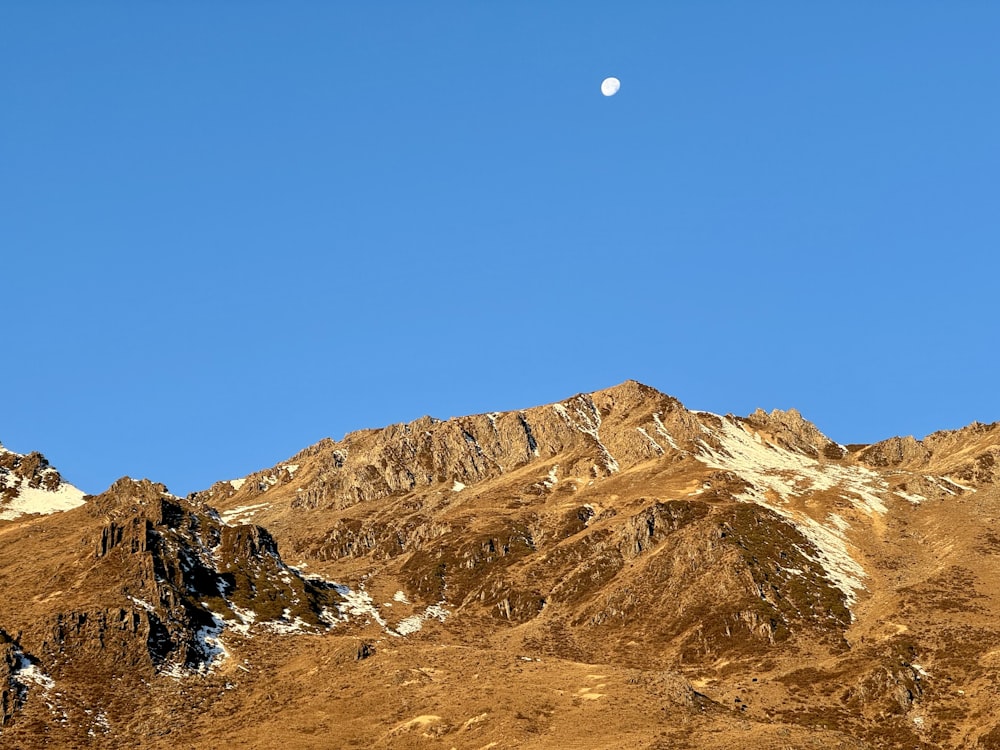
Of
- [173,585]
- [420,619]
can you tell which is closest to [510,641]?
[420,619]

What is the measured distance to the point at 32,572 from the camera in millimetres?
150875

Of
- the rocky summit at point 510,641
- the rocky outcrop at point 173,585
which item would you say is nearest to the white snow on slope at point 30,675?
the rocky summit at point 510,641

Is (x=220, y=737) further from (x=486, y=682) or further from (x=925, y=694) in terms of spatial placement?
(x=925, y=694)

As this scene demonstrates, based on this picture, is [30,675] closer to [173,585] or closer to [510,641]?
[173,585]

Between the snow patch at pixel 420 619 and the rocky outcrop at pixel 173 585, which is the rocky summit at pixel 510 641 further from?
the snow patch at pixel 420 619

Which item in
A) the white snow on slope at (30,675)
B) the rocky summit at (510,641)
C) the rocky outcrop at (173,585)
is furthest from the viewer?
the rocky outcrop at (173,585)

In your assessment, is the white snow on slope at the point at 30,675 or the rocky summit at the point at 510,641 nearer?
the rocky summit at the point at 510,641

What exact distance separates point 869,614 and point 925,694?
1455 inches

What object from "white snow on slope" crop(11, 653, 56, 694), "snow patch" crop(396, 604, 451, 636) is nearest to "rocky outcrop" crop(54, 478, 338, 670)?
"white snow on slope" crop(11, 653, 56, 694)

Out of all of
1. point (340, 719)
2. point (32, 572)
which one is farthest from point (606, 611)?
point (32, 572)

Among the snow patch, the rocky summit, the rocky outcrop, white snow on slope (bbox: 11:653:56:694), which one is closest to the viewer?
the rocky summit

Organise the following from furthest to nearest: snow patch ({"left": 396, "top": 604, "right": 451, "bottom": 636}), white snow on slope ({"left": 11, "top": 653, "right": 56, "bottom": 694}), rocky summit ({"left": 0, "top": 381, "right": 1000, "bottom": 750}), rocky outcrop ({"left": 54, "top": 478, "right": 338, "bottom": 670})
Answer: snow patch ({"left": 396, "top": 604, "right": 451, "bottom": 636}) → rocky outcrop ({"left": 54, "top": 478, "right": 338, "bottom": 670}) → white snow on slope ({"left": 11, "top": 653, "right": 56, "bottom": 694}) → rocky summit ({"left": 0, "top": 381, "right": 1000, "bottom": 750})

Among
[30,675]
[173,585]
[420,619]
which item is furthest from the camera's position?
[420,619]

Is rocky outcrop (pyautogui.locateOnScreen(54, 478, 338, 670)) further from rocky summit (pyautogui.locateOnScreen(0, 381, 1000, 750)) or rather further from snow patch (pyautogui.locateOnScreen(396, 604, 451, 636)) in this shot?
snow patch (pyautogui.locateOnScreen(396, 604, 451, 636))
